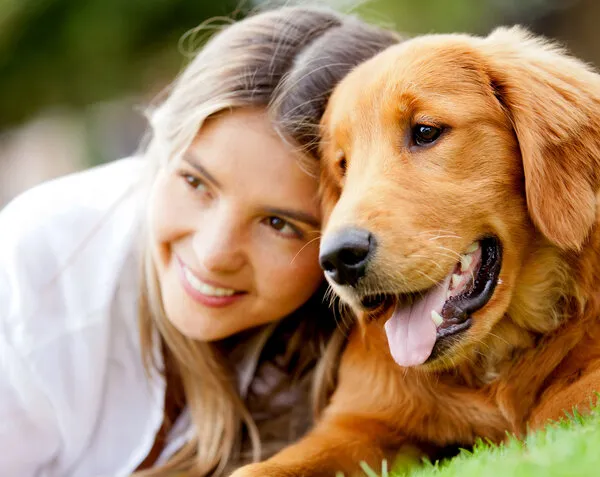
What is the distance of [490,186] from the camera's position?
2754mm

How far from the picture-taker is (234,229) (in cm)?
313

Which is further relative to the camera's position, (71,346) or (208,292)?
(71,346)

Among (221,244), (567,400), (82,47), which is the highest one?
(221,244)

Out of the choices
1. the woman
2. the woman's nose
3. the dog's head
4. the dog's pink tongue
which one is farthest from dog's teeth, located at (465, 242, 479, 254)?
the woman's nose

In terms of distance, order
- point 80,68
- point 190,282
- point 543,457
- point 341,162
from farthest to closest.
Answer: point 80,68 < point 190,282 < point 341,162 < point 543,457

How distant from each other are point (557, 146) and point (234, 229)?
45.9 inches

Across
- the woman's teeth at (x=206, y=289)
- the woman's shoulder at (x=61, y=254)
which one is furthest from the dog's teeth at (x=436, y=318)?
the woman's shoulder at (x=61, y=254)

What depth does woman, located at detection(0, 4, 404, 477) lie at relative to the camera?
10.5 ft

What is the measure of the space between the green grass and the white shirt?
1502 millimetres

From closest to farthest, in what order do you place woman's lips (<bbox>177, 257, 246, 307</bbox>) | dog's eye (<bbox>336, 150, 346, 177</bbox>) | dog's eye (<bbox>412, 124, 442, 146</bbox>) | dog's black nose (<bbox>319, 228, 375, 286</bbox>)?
dog's black nose (<bbox>319, 228, 375, 286</bbox>) < dog's eye (<bbox>412, 124, 442, 146</bbox>) < dog's eye (<bbox>336, 150, 346, 177</bbox>) < woman's lips (<bbox>177, 257, 246, 307</bbox>)

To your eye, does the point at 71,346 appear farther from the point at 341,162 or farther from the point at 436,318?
the point at 436,318

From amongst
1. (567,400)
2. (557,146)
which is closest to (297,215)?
(557,146)

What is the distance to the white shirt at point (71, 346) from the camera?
11.5 ft

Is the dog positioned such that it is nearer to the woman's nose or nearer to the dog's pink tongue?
the dog's pink tongue
